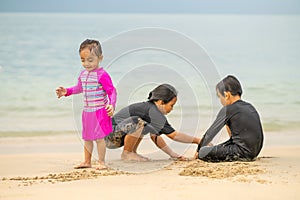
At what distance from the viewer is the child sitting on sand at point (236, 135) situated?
5086mm

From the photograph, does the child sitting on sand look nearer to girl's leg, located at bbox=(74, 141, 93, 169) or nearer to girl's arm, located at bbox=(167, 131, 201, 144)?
girl's arm, located at bbox=(167, 131, 201, 144)

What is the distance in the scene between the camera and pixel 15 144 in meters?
7.03

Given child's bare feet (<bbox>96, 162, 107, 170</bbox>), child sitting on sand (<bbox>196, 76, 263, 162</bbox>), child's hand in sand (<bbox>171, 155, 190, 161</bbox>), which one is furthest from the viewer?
child's hand in sand (<bbox>171, 155, 190, 161</bbox>)

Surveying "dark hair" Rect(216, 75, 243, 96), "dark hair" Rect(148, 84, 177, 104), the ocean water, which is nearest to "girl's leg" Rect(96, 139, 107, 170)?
the ocean water

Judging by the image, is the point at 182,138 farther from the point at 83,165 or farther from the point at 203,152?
the point at 83,165

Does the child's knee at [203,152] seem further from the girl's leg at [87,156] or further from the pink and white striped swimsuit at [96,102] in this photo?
the girl's leg at [87,156]

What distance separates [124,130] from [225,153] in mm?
976

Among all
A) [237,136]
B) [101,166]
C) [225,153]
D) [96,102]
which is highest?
[96,102]

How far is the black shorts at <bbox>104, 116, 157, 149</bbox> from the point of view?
5.47 m

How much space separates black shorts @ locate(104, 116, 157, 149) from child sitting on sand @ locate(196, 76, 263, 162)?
57 cm

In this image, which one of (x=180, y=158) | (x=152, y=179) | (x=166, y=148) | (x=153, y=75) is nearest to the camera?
(x=152, y=179)

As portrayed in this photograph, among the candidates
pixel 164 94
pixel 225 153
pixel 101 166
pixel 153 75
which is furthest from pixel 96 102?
pixel 153 75

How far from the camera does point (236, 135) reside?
514 centimetres

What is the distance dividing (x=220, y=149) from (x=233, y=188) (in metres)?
1.03
